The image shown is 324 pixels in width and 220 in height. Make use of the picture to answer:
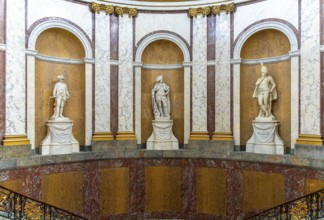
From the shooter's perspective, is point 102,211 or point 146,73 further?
point 146,73

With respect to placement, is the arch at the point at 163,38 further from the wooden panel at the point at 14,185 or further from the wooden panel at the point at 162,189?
the wooden panel at the point at 14,185

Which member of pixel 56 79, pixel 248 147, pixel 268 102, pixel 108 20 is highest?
pixel 108 20

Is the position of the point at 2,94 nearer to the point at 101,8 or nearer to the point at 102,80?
the point at 102,80

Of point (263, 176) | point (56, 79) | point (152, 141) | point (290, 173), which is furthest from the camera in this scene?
point (152, 141)

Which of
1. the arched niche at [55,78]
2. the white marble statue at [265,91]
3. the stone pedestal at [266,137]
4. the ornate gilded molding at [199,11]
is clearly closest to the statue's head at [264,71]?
the white marble statue at [265,91]

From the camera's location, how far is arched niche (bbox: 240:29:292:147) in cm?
1089

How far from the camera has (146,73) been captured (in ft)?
42.4

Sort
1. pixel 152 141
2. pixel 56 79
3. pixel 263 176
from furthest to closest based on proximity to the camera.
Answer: pixel 152 141 < pixel 56 79 < pixel 263 176

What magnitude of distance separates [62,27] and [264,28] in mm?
6552

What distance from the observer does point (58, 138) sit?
10852 mm

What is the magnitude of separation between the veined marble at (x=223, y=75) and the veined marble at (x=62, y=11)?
4476 mm

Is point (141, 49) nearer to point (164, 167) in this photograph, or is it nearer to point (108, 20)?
point (108, 20)

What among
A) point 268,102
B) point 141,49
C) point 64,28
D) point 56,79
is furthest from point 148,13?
point 268,102

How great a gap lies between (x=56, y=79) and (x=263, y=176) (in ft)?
24.5
